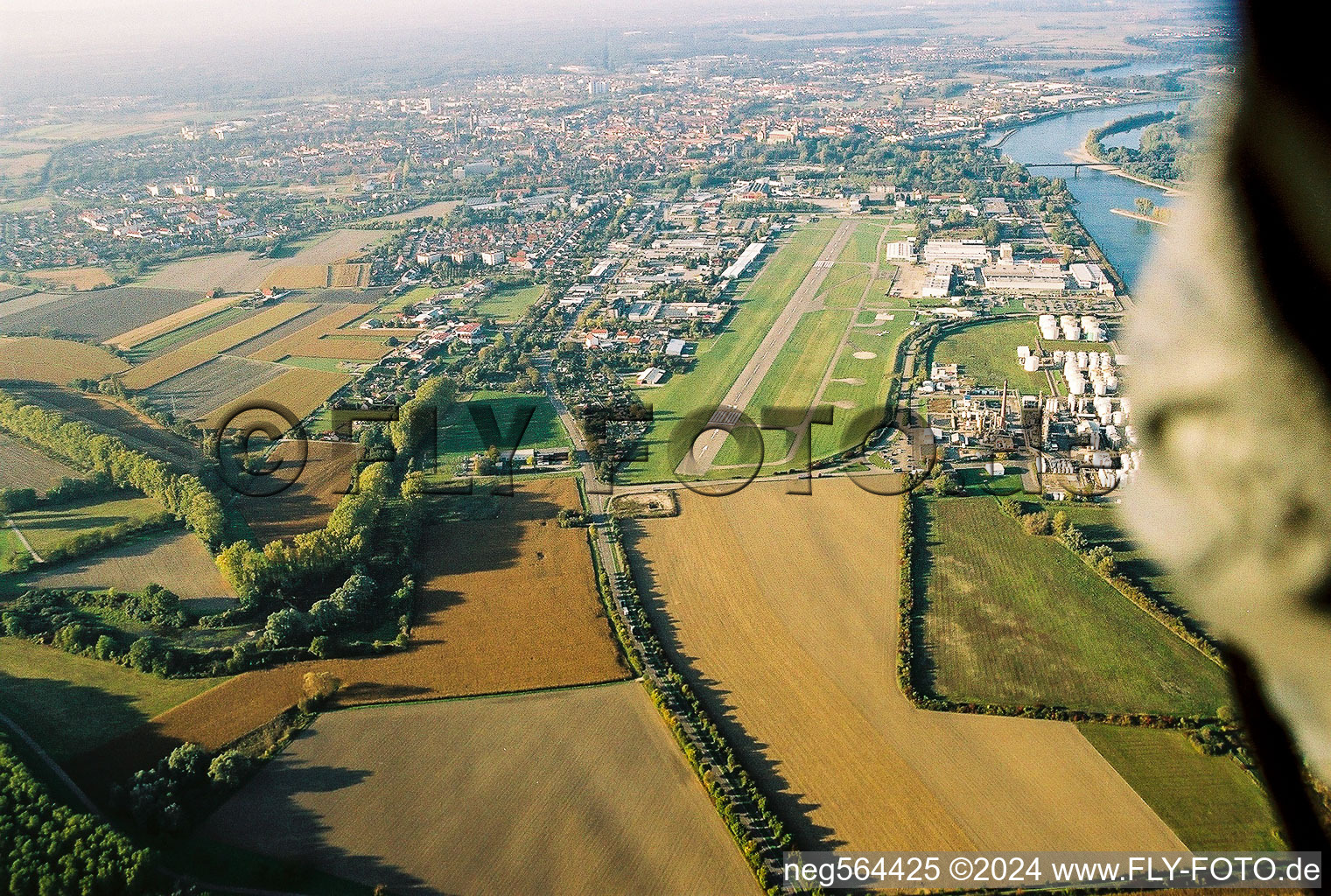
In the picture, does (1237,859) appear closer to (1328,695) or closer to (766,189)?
(1328,695)

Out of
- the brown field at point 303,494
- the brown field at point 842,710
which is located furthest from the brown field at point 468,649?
the brown field at point 303,494

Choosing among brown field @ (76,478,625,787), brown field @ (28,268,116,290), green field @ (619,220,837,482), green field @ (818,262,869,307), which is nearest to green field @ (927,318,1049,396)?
green field @ (818,262,869,307)

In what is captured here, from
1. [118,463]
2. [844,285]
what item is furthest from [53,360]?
[844,285]

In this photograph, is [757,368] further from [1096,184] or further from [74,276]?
[74,276]

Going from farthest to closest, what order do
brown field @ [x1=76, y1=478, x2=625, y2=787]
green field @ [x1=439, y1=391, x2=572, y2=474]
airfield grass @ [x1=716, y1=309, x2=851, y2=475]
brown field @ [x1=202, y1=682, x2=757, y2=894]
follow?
green field @ [x1=439, y1=391, x2=572, y2=474], airfield grass @ [x1=716, y1=309, x2=851, y2=475], brown field @ [x1=76, y1=478, x2=625, y2=787], brown field @ [x1=202, y1=682, x2=757, y2=894]

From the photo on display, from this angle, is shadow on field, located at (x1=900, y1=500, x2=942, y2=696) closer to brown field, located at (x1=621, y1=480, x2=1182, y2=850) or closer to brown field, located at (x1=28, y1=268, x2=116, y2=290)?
brown field, located at (x1=621, y1=480, x2=1182, y2=850)

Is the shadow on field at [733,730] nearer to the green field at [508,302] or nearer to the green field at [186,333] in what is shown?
the green field at [508,302]
